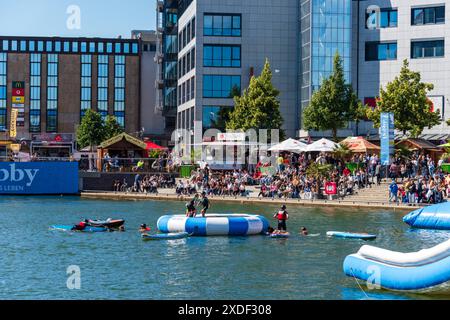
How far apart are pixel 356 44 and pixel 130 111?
7979 cm

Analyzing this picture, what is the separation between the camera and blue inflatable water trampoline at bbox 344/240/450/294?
2795 cm

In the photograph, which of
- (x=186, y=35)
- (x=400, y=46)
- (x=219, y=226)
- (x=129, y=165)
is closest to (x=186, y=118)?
(x=186, y=35)

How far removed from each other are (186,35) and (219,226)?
64.0 metres

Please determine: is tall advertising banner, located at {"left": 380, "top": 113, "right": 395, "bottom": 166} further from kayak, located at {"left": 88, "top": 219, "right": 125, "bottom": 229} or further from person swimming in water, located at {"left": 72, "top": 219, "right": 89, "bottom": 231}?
person swimming in water, located at {"left": 72, "top": 219, "right": 89, "bottom": 231}

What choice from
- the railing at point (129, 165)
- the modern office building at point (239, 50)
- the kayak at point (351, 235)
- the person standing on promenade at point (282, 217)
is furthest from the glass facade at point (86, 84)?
the kayak at point (351, 235)

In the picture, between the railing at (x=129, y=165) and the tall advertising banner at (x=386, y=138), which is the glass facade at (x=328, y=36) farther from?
the tall advertising banner at (x=386, y=138)

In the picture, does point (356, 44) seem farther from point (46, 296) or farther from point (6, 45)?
point (6, 45)

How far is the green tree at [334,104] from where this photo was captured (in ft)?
269

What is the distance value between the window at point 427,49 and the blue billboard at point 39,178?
131ft

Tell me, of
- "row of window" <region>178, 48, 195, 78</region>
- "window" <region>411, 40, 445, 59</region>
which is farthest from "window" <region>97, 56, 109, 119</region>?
"window" <region>411, 40, 445, 59</region>

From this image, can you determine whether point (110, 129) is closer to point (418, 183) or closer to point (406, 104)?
point (406, 104)

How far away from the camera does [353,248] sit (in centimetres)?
4188


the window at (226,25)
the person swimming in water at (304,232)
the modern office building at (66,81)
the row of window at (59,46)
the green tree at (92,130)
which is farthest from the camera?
the row of window at (59,46)

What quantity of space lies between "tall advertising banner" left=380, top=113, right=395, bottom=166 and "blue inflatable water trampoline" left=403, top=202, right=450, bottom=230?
52.4ft
